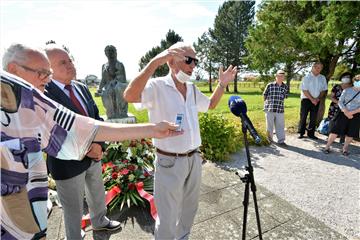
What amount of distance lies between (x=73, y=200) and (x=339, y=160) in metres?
5.54

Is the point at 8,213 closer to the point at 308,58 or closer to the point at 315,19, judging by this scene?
the point at 315,19

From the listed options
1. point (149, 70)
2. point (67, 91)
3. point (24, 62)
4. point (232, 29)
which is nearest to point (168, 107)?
point (149, 70)

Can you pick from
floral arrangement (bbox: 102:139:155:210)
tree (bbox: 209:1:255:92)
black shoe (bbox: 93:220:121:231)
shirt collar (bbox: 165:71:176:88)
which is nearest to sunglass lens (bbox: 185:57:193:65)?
shirt collar (bbox: 165:71:176:88)

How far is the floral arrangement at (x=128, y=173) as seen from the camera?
342 centimetres

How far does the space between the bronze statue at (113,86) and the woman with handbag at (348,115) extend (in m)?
5.12

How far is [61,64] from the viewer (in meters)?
2.25

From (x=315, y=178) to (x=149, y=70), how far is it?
4.06 m

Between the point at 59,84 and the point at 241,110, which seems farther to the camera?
the point at 59,84

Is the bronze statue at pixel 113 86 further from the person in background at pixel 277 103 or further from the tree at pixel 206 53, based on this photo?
the tree at pixel 206 53

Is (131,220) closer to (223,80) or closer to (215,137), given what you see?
(223,80)

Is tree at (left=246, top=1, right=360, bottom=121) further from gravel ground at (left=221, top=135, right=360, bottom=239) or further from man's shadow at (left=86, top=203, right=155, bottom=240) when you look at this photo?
man's shadow at (left=86, top=203, right=155, bottom=240)

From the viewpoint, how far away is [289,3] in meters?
7.41

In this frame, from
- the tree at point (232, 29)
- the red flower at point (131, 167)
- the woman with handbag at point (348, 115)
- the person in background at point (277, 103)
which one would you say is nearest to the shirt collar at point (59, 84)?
the red flower at point (131, 167)

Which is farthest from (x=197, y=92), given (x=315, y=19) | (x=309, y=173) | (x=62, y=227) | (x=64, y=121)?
(x=315, y=19)
